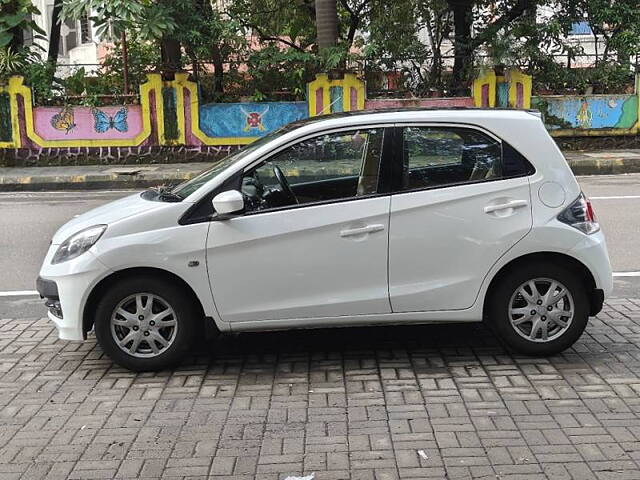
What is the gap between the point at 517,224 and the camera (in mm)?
4641

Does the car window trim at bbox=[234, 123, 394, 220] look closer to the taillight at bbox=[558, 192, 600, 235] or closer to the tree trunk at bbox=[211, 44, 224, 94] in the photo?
the taillight at bbox=[558, 192, 600, 235]

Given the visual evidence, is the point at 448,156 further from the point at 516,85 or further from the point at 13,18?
the point at 13,18

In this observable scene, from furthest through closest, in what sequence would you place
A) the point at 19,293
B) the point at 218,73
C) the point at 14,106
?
the point at 218,73 → the point at 14,106 → the point at 19,293

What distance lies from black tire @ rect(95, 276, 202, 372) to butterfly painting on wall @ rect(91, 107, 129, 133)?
44.8ft

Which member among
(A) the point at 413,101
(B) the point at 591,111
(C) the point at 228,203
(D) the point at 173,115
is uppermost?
(A) the point at 413,101

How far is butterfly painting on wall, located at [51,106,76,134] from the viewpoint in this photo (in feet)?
57.1

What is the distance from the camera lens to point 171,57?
17578 mm

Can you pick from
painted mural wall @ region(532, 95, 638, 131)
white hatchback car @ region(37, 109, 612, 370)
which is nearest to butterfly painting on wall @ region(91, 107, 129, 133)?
painted mural wall @ region(532, 95, 638, 131)

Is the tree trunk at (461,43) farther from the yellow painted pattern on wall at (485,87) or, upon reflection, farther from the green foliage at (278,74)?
the green foliage at (278,74)

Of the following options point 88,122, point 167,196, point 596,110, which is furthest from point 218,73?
point 167,196

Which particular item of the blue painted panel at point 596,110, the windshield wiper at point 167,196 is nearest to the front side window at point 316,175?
the windshield wiper at point 167,196

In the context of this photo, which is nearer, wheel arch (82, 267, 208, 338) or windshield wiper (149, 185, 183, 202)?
wheel arch (82, 267, 208, 338)

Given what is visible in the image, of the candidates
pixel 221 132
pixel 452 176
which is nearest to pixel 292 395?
pixel 452 176

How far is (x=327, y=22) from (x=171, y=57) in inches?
153
